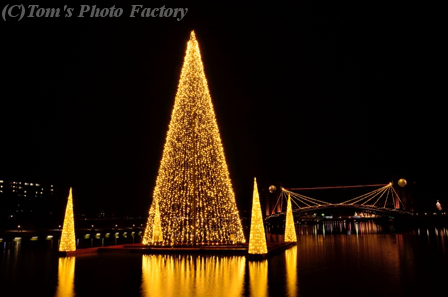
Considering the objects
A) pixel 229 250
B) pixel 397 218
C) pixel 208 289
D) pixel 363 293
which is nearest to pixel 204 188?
pixel 229 250

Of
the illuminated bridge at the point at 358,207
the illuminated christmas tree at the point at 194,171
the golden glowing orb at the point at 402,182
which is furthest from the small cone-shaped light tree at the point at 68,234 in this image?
the golden glowing orb at the point at 402,182

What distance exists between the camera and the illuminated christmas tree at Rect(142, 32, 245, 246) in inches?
507

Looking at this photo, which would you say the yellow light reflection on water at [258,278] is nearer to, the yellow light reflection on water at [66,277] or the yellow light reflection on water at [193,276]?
the yellow light reflection on water at [193,276]

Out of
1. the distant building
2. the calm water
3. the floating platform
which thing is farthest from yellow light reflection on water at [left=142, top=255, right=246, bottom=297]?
the distant building

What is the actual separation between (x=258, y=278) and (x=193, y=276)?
137 centimetres

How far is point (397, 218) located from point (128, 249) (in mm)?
44318

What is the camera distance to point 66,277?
8758 mm

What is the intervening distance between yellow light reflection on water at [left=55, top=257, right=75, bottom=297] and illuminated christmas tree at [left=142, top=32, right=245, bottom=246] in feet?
9.74

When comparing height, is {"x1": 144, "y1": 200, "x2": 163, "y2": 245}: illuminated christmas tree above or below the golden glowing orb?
below

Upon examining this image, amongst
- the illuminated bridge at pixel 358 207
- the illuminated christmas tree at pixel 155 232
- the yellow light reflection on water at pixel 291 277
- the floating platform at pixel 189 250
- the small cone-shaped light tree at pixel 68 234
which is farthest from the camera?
the illuminated bridge at pixel 358 207

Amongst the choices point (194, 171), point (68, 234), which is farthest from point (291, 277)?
point (68, 234)

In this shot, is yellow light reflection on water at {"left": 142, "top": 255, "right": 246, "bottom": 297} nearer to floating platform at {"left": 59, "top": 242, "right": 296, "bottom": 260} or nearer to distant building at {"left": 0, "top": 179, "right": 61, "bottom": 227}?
floating platform at {"left": 59, "top": 242, "right": 296, "bottom": 260}

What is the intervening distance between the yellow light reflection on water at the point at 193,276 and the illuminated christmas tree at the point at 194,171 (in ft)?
4.32

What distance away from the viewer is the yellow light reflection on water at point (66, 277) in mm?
7074
